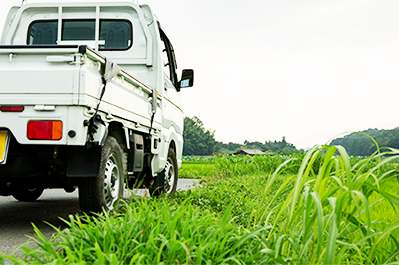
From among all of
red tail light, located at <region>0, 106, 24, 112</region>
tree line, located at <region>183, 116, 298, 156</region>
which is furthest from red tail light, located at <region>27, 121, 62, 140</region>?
tree line, located at <region>183, 116, 298, 156</region>

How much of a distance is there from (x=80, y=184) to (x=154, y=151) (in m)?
2.22

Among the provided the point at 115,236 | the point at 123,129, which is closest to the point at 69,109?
the point at 123,129

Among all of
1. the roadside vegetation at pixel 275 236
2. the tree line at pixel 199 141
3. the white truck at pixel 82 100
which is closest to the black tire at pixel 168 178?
the white truck at pixel 82 100

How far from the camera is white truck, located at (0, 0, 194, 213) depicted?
13.2 feet

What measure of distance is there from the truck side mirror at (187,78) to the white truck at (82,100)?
0.96 meters

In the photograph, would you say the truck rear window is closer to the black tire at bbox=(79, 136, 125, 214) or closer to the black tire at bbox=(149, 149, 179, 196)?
the black tire at bbox=(149, 149, 179, 196)

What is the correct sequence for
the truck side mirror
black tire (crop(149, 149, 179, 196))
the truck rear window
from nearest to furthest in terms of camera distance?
the truck rear window
black tire (crop(149, 149, 179, 196))
the truck side mirror

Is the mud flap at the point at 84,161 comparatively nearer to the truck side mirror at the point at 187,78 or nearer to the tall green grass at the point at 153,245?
the tall green grass at the point at 153,245

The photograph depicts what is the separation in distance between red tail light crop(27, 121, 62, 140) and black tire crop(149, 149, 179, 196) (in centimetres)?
316

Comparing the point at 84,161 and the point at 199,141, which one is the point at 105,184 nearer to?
the point at 84,161

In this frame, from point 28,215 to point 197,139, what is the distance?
102 meters

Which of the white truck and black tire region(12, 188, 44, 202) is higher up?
the white truck

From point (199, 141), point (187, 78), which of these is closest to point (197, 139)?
point (199, 141)

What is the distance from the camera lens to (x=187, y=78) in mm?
7820
